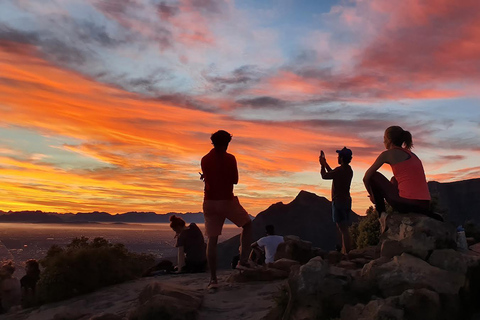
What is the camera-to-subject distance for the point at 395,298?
552 cm

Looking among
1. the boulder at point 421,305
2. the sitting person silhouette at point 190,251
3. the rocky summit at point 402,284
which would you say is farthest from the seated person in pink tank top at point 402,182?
the sitting person silhouette at point 190,251

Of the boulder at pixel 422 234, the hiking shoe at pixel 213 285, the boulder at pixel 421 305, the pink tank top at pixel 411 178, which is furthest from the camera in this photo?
the hiking shoe at pixel 213 285

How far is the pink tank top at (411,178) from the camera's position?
7.08 metres

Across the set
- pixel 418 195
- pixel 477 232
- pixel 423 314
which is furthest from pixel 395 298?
pixel 477 232

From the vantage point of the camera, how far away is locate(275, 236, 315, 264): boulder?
40.0 feet

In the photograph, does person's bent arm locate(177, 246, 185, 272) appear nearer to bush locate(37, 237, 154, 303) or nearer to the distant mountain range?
bush locate(37, 237, 154, 303)

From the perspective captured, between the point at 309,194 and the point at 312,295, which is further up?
the point at 309,194

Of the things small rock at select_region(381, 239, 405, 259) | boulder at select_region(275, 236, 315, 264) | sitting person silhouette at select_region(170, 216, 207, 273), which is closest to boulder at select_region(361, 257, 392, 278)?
small rock at select_region(381, 239, 405, 259)

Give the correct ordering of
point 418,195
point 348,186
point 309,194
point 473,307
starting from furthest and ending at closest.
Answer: point 309,194, point 348,186, point 418,195, point 473,307

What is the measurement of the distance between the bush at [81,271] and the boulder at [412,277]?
7.29 meters

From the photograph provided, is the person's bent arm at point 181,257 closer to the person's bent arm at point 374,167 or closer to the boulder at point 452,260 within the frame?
the person's bent arm at point 374,167

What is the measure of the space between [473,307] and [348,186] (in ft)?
16.5

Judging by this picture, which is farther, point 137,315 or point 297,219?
point 297,219

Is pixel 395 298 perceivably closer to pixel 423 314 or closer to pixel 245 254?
pixel 423 314
